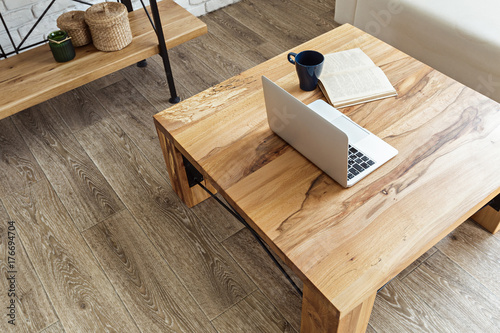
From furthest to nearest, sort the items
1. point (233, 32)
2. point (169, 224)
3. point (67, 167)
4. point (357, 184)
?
point (233, 32), point (67, 167), point (169, 224), point (357, 184)

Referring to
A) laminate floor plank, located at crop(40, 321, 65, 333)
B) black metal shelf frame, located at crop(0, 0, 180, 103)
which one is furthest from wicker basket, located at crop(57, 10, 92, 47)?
laminate floor plank, located at crop(40, 321, 65, 333)

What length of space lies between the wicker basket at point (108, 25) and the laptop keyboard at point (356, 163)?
1.25 m

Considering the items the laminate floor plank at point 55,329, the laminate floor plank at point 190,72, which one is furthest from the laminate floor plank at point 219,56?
the laminate floor plank at point 55,329

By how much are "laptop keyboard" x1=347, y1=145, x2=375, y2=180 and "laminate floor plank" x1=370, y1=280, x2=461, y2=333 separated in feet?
1.53

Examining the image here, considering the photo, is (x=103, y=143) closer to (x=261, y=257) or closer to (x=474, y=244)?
(x=261, y=257)

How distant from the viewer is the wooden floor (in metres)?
1.44

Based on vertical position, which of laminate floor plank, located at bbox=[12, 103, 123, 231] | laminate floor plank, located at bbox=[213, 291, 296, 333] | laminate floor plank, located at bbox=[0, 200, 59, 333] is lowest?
laminate floor plank, located at bbox=[213, 291, 296, 333]

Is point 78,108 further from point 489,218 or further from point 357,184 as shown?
point 489,218

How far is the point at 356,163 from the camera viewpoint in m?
1.28

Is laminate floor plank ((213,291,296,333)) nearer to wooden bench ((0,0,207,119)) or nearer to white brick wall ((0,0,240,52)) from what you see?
wooden bench ((0,0,207,119))

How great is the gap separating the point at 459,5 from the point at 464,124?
883 mm

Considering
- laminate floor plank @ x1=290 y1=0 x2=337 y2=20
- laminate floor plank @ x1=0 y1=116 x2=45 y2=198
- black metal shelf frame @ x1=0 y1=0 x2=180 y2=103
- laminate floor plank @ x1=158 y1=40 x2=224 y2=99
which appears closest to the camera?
laminate floor plank @ x1=0 y1=116 x2=45 y2=198

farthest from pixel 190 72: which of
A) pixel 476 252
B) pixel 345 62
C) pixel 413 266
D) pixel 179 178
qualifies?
pixel 476 252

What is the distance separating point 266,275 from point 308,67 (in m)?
0.71
